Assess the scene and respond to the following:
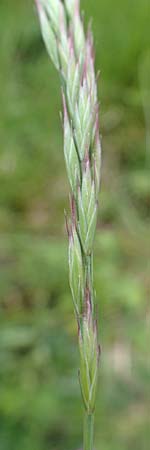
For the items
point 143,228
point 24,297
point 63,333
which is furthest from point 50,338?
point 143,228

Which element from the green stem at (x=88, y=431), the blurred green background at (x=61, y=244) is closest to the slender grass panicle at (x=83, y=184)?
the green stem at (x=88, y=431)

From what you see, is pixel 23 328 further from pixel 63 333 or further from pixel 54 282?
pixel 54 282

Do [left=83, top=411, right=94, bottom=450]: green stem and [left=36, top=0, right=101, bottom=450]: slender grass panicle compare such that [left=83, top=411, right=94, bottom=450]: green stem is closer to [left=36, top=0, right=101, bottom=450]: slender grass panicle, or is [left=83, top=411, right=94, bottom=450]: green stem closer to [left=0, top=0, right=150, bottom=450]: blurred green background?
[left=36, top=0, right=101, bottom=450]: slender grass panicle

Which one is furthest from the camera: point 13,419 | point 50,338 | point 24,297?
point 24,297

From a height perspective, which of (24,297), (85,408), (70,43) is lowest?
(24,297)

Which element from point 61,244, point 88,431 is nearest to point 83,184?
point 88,431

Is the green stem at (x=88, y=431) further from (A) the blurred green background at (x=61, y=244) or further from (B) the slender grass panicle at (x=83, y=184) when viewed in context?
(A) the blurred green background at (x=61, y=244)

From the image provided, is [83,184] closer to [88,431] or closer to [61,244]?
[88,431]

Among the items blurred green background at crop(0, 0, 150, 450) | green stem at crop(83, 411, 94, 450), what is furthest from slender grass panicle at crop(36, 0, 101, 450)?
blurred green background at crop(0, 0, 150, 450)
